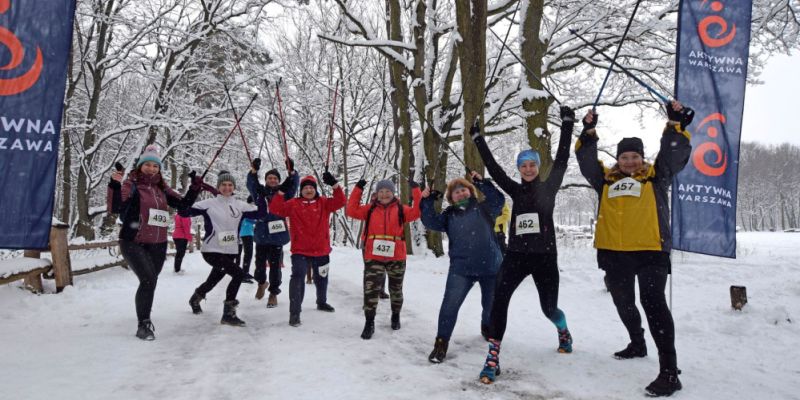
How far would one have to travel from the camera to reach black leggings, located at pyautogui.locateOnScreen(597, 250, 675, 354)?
10.6 feet

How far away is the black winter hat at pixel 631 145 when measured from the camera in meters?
3.58

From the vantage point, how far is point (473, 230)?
414cm

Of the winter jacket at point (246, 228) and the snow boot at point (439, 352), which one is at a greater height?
the winter jacket at point (246, 228)

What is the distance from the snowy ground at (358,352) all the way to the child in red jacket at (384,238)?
1.44ft

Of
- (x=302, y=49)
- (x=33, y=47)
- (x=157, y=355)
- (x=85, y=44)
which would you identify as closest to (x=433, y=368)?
(x=157, y=355)

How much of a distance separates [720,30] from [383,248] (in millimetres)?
4882

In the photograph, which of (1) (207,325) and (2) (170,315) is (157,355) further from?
(2) (170,315)

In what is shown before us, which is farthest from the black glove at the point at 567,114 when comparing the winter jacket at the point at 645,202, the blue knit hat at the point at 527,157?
the winter jacket at the point at 645,202

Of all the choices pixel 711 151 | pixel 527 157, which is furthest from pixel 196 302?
pixel 711 151

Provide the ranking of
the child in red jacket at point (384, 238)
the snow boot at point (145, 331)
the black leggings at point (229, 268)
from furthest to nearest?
the black leggings at point (229, 268)
the child in red jacket at point (384, 238)
the snow boot at point (145, 331)

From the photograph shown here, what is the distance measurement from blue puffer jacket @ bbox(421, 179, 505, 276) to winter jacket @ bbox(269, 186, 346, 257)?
5.16 feet

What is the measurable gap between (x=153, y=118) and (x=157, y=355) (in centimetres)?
1148

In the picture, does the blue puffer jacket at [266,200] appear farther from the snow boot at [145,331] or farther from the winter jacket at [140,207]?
the snow boot at [145,331]

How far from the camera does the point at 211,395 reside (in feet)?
9.93
